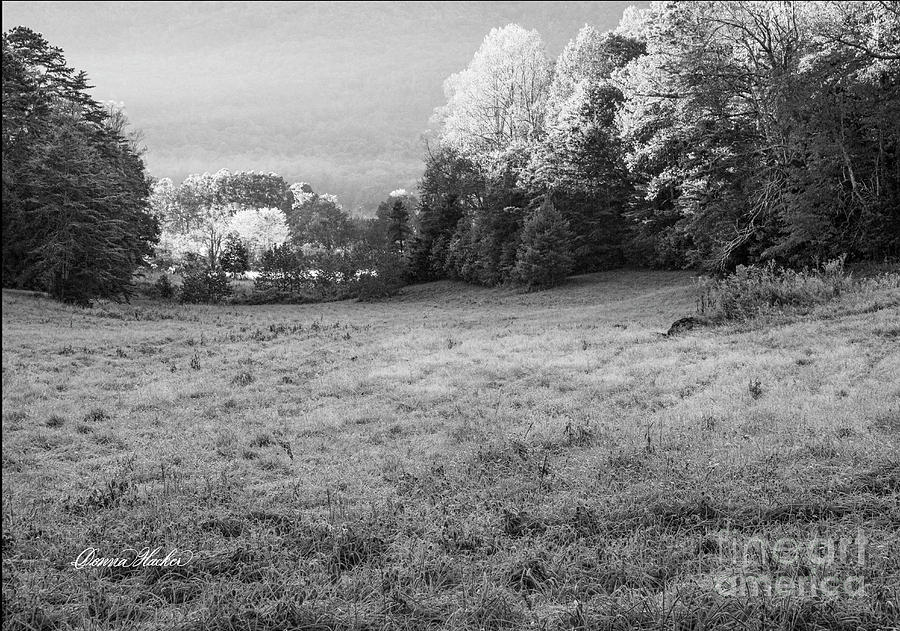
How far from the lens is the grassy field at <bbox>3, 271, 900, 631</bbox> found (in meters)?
3.54

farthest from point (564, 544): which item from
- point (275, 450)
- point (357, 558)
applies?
point (275, 450)

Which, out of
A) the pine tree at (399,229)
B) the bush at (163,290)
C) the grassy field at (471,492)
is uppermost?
the pine tree at (399,229)

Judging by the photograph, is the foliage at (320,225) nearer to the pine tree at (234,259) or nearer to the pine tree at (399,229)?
the pine tree at (234,259)

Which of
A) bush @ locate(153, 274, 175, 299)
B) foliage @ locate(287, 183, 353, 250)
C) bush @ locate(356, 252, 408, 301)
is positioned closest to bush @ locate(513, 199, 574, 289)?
bush @ locate(356, 252, 408, 301)

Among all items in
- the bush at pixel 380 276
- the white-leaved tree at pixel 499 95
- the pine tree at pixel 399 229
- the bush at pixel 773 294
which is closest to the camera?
the bush at pixel 773 294

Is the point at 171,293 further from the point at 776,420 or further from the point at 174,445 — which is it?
the point at 776,420

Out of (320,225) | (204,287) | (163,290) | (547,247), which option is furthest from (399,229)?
(320,225)

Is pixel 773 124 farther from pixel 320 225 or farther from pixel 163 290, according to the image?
pixel 320 225

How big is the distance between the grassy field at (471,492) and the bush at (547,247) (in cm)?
2362

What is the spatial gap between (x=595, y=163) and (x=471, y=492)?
116 ft

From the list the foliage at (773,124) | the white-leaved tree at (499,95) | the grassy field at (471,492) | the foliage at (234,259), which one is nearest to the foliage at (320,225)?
the foliage at (234,259)

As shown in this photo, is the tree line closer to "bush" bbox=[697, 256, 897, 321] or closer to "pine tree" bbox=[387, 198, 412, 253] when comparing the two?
"pine tree" bbox=[387, 198, 412, 253]

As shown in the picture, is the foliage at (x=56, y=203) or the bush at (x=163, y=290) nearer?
the foliage at (x=56, y=203)

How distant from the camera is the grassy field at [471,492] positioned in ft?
11.6
